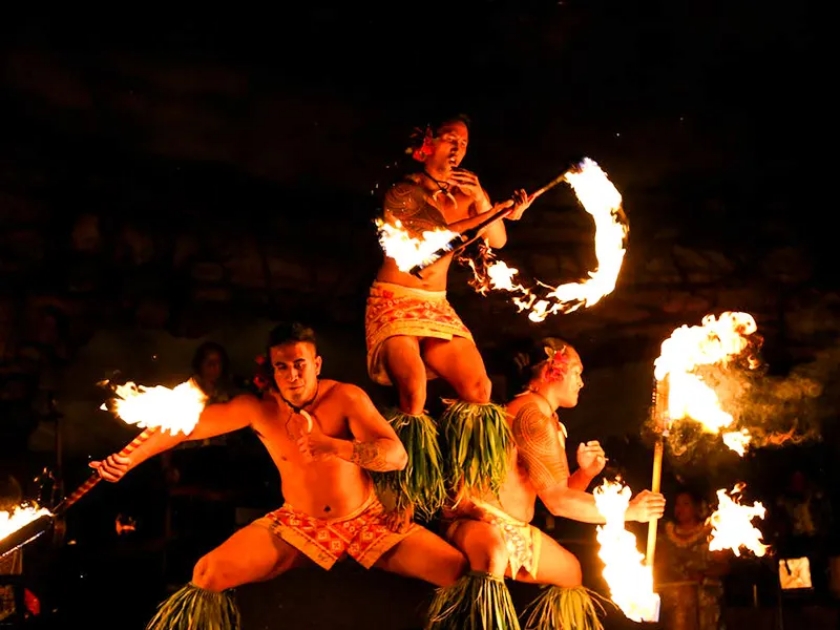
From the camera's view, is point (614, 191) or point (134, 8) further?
point (134, 8)

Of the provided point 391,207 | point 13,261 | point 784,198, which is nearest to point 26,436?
point 13,261

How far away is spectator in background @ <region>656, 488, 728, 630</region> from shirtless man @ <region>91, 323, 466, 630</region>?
154cm

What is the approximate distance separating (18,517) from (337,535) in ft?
4.92

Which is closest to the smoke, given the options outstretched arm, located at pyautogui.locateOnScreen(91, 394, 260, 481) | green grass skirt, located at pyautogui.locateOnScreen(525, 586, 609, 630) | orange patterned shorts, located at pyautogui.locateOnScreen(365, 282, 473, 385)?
green grass skirt, located at pyautogui.locateOnScreen(525, 586, 609, 630)

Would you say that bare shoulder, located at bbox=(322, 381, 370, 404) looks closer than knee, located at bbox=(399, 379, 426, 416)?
Yes

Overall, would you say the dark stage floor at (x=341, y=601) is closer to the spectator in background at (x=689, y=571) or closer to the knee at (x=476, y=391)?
the spectator in background at (x=689, y=571)

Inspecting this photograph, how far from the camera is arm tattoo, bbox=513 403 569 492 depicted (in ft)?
18.0

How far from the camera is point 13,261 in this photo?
6.74m

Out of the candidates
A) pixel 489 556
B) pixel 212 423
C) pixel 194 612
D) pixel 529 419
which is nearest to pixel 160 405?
pixel 212 423

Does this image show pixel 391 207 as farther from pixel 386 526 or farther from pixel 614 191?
pixel 386 526

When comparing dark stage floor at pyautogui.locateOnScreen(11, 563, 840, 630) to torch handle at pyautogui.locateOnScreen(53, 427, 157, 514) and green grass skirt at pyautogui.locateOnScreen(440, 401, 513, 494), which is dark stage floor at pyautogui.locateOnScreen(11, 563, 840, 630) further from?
torch handle at pyautogui.locateOnScreen(53, 427, 157, 514)

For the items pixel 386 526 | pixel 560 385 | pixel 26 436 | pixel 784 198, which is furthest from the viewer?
pixel 784 198

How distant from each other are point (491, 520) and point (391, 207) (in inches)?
58.7

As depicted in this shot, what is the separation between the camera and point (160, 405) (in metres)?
5.16
